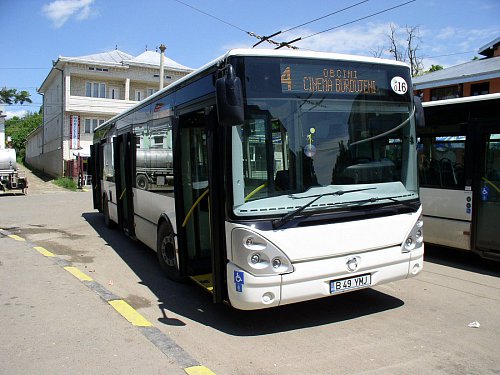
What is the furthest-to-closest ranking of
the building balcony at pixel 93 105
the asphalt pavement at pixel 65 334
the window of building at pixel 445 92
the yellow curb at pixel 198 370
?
the building balcony at pixel 93 105 < the window of building at pixel 445 92 < the asphalt pavement at pixel 65 334 < the yellow curb at pixel 198 370

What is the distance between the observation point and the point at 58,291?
6.49 m

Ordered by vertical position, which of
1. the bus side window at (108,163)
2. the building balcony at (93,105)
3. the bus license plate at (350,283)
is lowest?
the bus license plate at (350,283)

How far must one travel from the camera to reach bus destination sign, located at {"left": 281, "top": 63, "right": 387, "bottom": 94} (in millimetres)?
4805

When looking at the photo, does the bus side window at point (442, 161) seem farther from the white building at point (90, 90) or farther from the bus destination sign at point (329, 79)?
the white building at point (90, 90)

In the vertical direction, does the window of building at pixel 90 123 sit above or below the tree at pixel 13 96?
below

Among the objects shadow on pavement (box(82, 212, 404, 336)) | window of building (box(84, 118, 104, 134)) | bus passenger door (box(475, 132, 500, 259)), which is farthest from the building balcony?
bus passenger door (box(475, 132, 500, 259))

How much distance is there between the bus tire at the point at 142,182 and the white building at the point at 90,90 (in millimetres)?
30917

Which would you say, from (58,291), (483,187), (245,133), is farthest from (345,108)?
(58,291)

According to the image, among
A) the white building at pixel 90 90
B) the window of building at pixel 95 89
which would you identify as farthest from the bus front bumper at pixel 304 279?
the window of building at pixel 95 89

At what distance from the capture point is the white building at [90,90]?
38.9 metres

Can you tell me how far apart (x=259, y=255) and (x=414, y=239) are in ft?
6.55

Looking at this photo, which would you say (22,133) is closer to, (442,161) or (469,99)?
(442,161)

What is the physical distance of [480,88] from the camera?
2316 cm

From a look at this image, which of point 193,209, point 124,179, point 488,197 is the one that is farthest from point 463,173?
point 124,179
